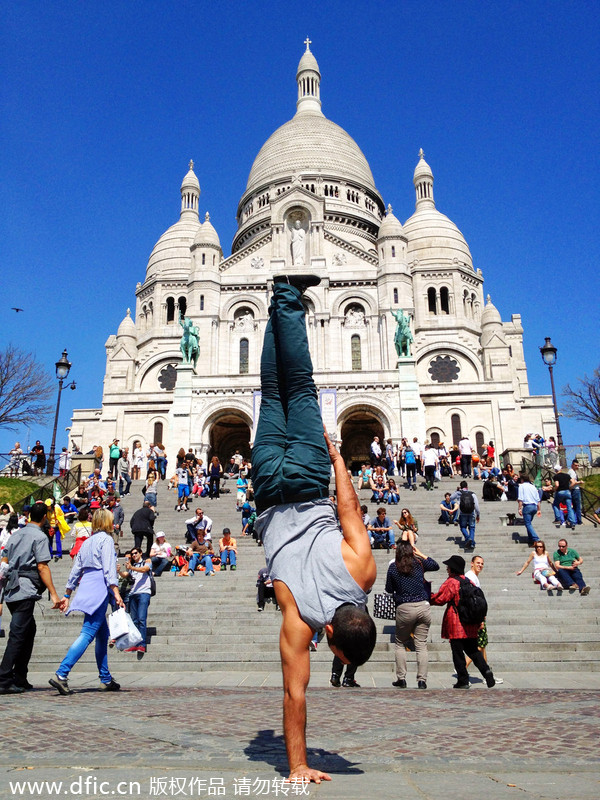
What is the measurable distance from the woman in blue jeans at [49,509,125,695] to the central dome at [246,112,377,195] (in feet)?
168

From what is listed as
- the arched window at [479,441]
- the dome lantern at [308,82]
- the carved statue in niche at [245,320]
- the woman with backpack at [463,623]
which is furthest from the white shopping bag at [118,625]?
the dome lantern at [308,82]

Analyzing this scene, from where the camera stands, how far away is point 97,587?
275 inches

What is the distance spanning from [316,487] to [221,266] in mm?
40666

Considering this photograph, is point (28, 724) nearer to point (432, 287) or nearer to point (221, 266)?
point (221, 266)

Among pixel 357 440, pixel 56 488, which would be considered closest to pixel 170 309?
pixel 357 440

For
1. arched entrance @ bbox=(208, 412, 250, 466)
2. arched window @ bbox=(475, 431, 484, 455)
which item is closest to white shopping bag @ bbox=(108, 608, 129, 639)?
arched entrance @ bbox=(208, 412, 250, 466)

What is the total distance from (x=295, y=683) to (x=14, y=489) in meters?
22.5

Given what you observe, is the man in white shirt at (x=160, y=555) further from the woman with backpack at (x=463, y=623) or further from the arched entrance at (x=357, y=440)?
the arched entrance at (x=357, y=440)

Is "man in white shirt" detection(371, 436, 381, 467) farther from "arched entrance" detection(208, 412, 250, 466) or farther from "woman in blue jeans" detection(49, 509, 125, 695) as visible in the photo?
"woman in blue jeans" detection(49, 509, 125, 695)

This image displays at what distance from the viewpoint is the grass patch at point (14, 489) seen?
23359mm

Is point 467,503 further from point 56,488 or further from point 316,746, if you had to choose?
point 56,488

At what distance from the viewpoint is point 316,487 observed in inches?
154

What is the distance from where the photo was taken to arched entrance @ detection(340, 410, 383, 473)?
39094 mm

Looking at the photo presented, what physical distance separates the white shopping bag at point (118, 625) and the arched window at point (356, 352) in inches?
1328
